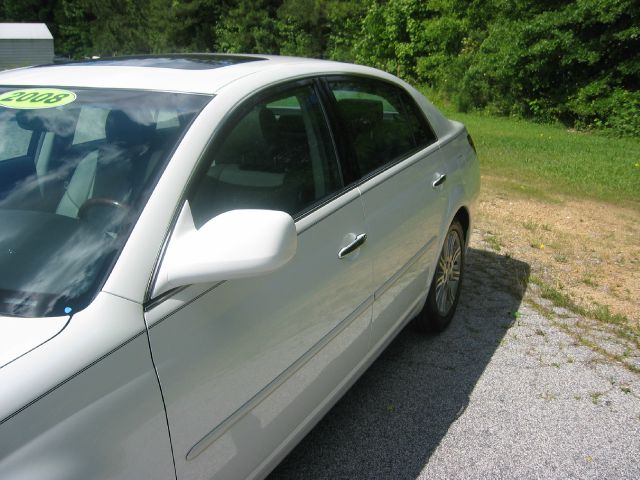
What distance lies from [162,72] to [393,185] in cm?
120

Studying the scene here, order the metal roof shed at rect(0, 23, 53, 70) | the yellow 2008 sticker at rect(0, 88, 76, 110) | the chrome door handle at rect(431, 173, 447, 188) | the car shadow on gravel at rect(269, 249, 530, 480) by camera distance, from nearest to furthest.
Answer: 1. the yellow 2008 sticker at rect(0, 88, 76, 110)
2. the car shadow on gravel at rect(269, 249, 530, 480)
3. the chrome door handle at rect(431, 173, 447, 188)
4. the metal roof shed at rect(0, 23, 53, 70)

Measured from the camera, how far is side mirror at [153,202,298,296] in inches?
65.5

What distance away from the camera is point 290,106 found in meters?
2.59

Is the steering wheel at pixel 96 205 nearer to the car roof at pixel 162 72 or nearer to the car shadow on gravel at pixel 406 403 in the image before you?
the car roof at pixel 162 72

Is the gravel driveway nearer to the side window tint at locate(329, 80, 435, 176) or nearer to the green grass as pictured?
the side window tint at locate(329, 80, 435, 176)

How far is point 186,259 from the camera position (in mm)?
1686

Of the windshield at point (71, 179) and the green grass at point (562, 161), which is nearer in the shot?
the windshield at point (71, 179)

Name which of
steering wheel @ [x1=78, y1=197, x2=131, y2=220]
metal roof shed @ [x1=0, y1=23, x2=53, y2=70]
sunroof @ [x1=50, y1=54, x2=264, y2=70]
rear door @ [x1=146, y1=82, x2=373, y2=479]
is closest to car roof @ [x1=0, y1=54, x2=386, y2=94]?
sunroof @ [x1=50, y1=54, x2=264, y2=70]

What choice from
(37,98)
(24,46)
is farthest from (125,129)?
(24,46)

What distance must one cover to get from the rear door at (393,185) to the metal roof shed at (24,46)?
27.7 m

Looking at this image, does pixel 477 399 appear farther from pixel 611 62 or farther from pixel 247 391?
pixel 611 62

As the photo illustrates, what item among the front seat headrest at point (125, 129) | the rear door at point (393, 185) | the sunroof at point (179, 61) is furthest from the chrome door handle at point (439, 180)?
the front seat headrest at point (125, 129)

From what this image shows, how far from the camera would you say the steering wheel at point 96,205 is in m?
1.87

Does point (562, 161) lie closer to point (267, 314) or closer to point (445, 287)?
point (445, 287)
